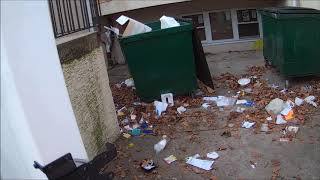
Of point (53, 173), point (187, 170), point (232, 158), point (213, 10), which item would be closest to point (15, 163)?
point (53, 173)

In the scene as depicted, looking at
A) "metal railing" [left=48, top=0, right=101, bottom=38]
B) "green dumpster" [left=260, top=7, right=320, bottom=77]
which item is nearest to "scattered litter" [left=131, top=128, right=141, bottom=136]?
"metal railing" [left=48, top=0, right=101, bottom=38]

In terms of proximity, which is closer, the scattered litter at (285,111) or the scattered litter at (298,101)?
the scattered litter at (285,111)

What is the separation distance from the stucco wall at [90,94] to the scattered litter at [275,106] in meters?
2.15

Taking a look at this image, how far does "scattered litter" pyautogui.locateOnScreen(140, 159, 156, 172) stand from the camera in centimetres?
451

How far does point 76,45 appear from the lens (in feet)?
14.5

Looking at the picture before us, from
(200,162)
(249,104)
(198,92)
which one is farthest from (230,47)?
(200,162)

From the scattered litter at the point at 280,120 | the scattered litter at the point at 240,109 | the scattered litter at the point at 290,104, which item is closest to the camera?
the scattered litter at the point at 280,120

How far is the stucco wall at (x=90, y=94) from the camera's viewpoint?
434 centimetres

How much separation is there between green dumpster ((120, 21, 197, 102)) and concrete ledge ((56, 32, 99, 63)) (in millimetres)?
1626

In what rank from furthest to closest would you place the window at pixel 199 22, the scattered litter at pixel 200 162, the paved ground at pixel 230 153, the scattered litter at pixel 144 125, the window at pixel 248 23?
the window at pixel 199 22 < the window at pixel 248 23 < the scattered litter at pixel 144 125 < the scattered litter at pixel 200 162 < the paved ground at pixel 230 153

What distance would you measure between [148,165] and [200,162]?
58 centimetres

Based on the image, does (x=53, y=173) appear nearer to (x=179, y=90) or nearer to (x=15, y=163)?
(x=15, y=163)

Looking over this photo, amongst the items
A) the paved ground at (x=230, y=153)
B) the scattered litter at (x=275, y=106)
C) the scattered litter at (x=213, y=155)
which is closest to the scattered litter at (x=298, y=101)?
the scattered litter at (x=275, y=106)

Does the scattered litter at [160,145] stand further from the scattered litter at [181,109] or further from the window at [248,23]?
the window at [248,23]
